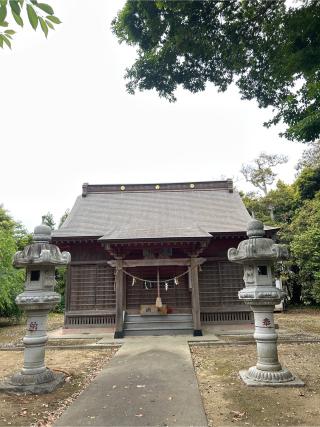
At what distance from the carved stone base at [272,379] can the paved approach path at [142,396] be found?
111 centimetres

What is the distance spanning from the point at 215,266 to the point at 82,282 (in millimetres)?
5971

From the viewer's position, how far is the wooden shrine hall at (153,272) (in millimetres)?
11719

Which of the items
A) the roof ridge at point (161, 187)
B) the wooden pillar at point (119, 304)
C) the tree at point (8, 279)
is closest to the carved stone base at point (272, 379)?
the wooden pillar at point (119, 304)

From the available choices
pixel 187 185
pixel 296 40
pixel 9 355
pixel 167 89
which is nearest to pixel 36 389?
pixel 9 355

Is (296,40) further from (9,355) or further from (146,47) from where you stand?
(9,355)

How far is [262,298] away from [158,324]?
6880 mm

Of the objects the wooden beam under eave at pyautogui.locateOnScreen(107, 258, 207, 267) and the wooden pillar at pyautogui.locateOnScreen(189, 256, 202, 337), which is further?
the wooden beam under eave at pyautogui.locateOnScreen(107, 258, 207, 267)

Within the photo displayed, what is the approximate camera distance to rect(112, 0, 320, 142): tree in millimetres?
6039

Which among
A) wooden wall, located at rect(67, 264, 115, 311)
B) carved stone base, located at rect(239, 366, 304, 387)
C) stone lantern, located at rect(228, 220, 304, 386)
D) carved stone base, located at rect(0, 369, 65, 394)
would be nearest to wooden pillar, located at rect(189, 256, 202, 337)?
wooden wall, located at rect(67, 264, 115, 311)

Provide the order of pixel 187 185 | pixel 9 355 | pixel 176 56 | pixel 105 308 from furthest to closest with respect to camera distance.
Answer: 1. pixel 187 185
2. pixel 105 308
3. pixel 9 355
4. pixel 176 56

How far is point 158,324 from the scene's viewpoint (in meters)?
12.1

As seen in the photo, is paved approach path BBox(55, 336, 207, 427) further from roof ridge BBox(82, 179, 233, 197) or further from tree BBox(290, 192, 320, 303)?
roof ridge BBox(82, 179, 233, 197)

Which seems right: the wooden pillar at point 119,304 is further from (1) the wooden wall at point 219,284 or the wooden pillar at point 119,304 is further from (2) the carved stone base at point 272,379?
(2) the carved stone base at point 272,379

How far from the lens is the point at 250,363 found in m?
7.29
